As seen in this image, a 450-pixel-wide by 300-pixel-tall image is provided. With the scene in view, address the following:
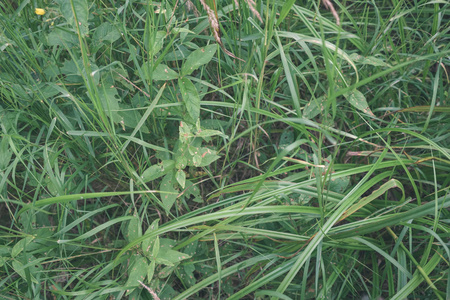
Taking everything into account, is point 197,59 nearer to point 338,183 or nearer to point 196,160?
point 196,160

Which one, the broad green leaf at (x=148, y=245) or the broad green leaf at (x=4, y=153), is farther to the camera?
the broad green leaf at (x=4, y=153)

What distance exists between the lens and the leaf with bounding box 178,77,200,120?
1352 mm

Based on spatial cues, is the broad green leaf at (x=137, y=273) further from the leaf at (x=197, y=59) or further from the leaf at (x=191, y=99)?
the leaf at (x=197, y=59)

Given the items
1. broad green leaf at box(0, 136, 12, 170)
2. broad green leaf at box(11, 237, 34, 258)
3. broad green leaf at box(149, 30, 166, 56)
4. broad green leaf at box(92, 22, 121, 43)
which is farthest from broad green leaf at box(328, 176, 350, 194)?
broad green leaf at box(0, 136, 12, 170)

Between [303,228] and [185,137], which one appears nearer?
[185,137]

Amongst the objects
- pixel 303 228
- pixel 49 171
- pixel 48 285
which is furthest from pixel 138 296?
pixel 303 228

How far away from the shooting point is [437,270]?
145 centimetres

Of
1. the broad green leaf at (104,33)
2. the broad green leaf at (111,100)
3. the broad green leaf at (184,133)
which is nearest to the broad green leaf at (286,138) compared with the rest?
the broad green leaf at (184,133)

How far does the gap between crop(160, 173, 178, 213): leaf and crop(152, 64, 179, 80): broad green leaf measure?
1.31ft

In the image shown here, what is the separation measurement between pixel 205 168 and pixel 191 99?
341mm

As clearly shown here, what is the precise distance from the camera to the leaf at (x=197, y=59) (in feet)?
4.55

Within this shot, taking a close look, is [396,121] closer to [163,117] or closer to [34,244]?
[163,117]

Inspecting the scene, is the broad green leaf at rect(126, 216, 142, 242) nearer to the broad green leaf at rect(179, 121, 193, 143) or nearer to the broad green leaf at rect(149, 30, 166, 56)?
the broad green leaf at rect(179, 121, 193, 143)

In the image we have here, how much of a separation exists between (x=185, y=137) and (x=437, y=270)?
3.97 ft
